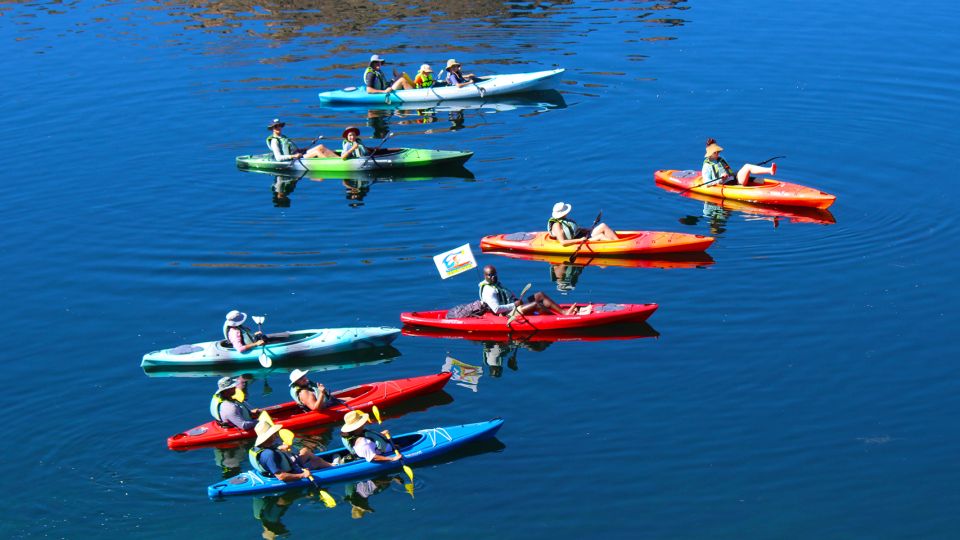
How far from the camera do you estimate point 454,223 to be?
35781 millimetres

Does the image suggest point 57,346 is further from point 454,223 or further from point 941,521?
point 941,521

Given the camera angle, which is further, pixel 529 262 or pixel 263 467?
pixel 529 262

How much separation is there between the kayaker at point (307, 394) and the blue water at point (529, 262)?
5.34ft

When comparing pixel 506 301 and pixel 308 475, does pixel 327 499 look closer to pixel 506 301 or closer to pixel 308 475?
pixel 308 475

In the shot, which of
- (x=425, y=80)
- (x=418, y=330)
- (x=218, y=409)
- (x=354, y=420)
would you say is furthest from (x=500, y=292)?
(x=425, y=80)

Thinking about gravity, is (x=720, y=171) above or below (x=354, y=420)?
above

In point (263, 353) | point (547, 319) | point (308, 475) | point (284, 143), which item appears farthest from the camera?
point (284, 143)

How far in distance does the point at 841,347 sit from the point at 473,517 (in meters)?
9.56

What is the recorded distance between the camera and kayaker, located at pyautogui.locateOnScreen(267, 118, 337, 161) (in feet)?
131

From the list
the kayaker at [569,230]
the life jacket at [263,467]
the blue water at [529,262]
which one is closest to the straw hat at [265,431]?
the life jacket at [263,467]

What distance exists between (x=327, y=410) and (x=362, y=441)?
1.99m

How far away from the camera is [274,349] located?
28.7 metres

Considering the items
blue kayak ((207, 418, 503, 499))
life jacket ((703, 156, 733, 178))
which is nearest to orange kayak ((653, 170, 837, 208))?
life jacket ((703, 156, 733, 178))

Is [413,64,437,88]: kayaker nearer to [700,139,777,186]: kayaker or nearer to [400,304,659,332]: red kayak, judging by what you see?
[700,139,777,186]: kayaker
